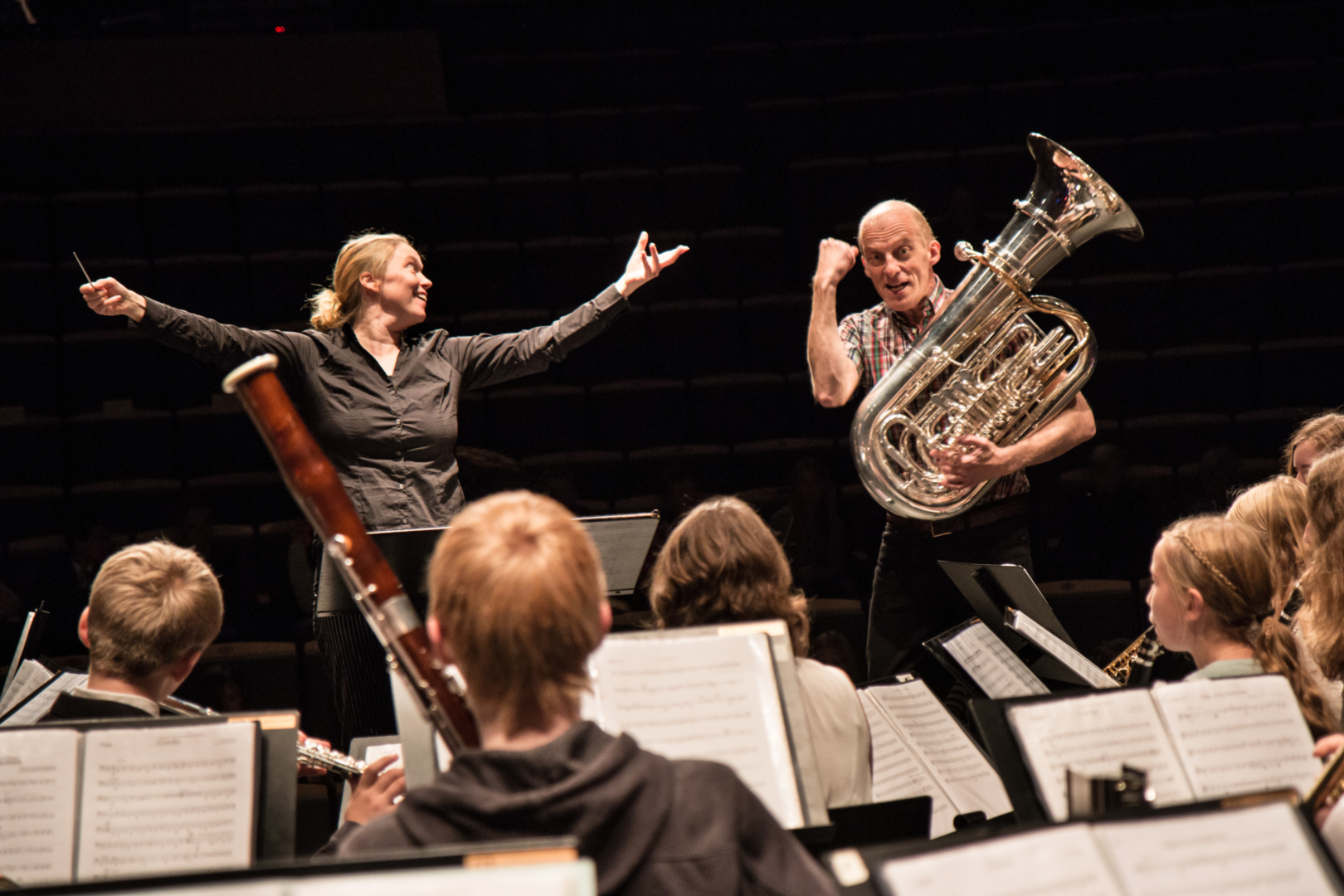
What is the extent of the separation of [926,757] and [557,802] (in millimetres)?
1345

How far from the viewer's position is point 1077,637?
3928 millimetres

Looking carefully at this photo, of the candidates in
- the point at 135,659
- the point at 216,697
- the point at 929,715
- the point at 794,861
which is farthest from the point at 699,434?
the point at 794,861

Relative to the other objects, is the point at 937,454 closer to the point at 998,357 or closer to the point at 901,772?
the point at 998,357

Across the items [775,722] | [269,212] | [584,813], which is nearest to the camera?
[584,813]

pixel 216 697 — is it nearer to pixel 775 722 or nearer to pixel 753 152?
pixel 775 722

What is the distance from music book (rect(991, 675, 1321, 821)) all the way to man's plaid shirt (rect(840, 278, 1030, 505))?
4.73ft

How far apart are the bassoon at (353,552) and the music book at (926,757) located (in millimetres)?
1065

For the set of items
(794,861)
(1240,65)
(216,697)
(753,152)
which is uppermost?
(1240,65)

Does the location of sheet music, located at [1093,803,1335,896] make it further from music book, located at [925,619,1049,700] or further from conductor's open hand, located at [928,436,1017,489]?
conductor's open hand, located at [928,436,1017,489]

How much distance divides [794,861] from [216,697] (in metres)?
2.97

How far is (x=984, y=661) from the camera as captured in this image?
223 cm

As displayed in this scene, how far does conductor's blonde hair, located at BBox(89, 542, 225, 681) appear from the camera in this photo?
1.89m

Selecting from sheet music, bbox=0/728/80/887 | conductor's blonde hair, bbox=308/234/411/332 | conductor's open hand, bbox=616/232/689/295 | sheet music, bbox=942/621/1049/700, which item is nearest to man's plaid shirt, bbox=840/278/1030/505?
conductor's open hand, bbox=616/232/689/295

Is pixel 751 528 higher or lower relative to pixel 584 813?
higher
